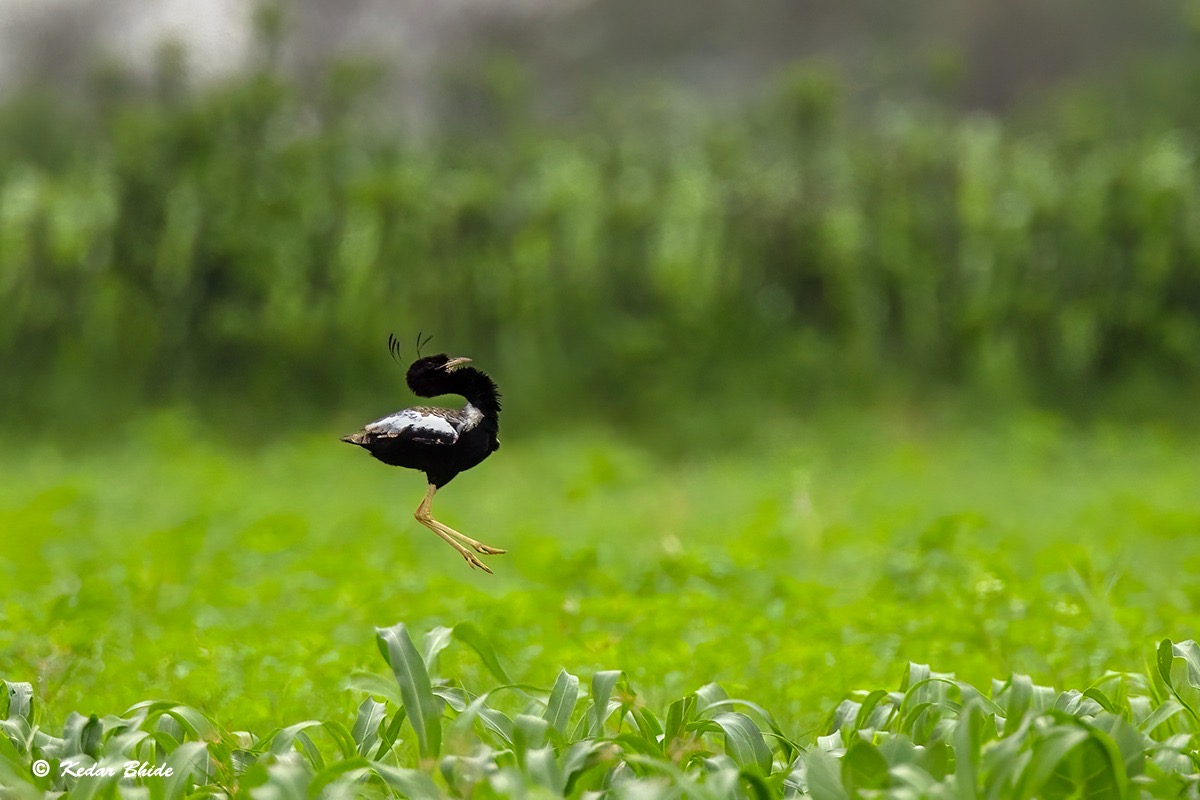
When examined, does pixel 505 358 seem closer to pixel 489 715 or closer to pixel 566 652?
pixel 566 652

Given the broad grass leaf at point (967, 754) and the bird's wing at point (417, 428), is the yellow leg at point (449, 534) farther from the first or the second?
the broad grass leaf at point (967, 754)

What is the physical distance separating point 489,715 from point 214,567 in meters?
3.62

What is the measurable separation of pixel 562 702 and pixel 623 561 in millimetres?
3338

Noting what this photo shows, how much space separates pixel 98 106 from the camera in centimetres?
1117

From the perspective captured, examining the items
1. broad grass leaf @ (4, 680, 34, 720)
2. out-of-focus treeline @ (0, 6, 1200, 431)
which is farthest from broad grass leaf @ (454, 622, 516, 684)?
out-of-focus treeline @ (0, 6, 1200, 431)

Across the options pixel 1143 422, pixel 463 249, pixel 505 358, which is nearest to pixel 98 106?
pixel 463 249

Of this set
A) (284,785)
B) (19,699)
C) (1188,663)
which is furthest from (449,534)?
(1188,663)

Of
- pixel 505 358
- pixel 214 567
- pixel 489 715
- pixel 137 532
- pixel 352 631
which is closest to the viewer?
pixel 489 715

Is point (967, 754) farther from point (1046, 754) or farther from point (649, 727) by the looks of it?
point (649, 727)

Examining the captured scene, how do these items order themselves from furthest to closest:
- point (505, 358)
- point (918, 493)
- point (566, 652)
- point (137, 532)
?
point (505, 358)
point (918, 493)
point (137, 532)
point (566, 652)

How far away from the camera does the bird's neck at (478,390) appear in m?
1.75

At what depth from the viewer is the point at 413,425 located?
168 cm

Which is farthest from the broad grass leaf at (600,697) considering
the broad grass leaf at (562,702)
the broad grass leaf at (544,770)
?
the broad grass leaf at (544,770)

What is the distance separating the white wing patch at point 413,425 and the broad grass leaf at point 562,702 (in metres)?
1.50
